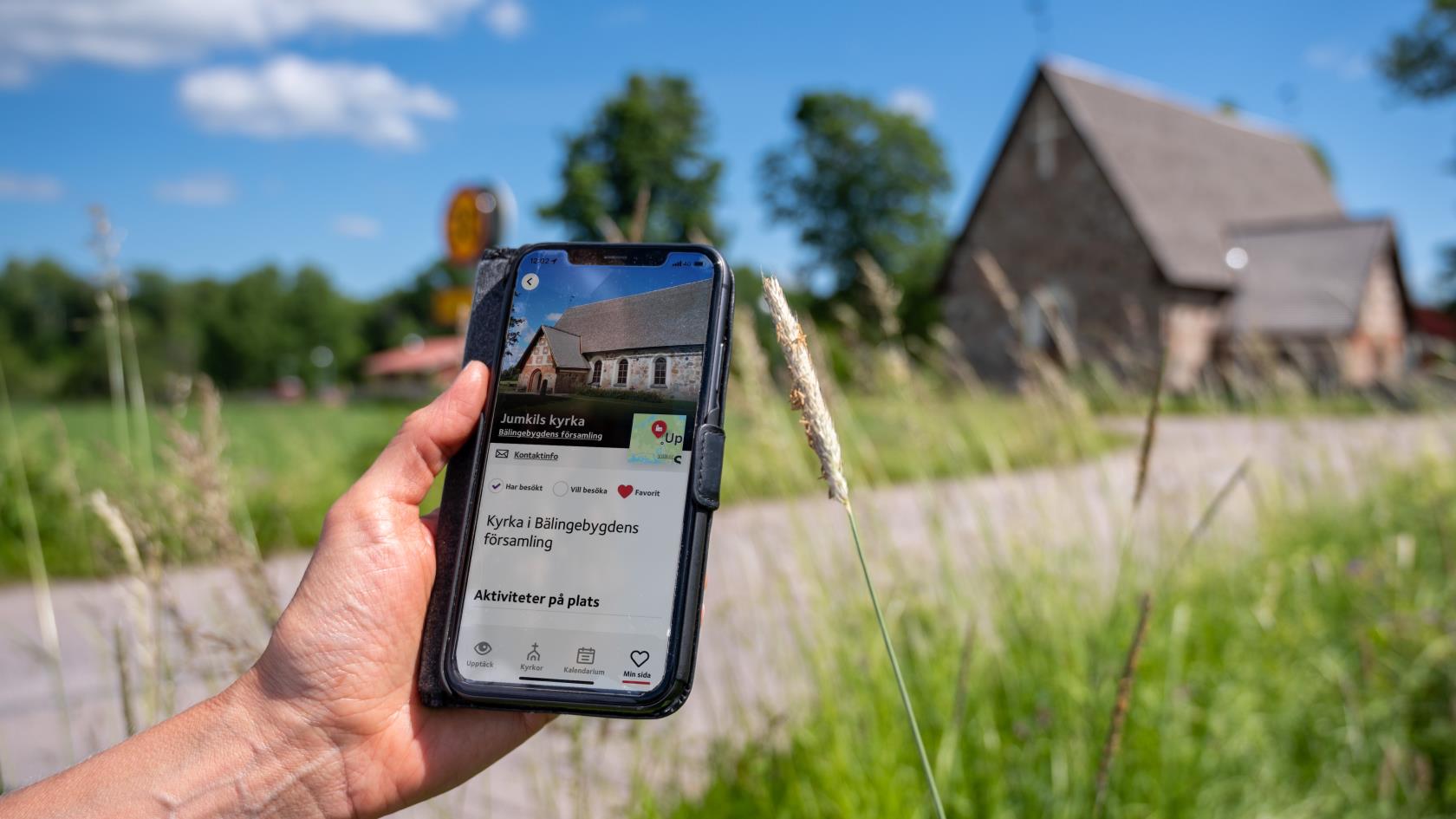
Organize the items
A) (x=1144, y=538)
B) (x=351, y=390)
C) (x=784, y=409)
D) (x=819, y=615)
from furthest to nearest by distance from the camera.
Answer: (x=351, y=390) < (x=1144, y=538) < (x=784, y=409) < (x=819, y=615)

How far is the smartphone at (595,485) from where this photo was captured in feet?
4.22

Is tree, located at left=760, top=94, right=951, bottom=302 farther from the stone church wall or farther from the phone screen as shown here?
the phone screen

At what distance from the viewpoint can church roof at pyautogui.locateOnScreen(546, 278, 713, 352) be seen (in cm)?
137

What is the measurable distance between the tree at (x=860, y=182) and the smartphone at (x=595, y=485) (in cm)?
2692

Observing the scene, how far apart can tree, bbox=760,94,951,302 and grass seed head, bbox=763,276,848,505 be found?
89.8ft

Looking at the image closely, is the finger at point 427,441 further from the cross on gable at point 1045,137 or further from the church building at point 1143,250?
the cross on gable at point 1045,137

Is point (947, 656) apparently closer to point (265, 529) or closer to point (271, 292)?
point (265, 529)

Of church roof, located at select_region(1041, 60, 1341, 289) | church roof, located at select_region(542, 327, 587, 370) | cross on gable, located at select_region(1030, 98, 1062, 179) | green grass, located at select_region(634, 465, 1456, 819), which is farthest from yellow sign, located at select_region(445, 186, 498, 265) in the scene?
cross on gable, located at select_region(1030, 98, 1062, 179)

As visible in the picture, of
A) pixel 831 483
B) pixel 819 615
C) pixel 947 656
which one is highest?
pixel 831 483

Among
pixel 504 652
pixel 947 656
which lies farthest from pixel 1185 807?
pixel 504 652

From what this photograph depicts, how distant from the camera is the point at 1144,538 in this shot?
360cm

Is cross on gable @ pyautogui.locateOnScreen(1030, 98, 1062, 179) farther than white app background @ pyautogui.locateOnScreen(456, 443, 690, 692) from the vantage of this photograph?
Yes

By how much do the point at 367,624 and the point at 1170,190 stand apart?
97.0 ft

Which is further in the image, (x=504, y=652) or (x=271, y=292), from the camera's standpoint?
(x=271, y=292)
